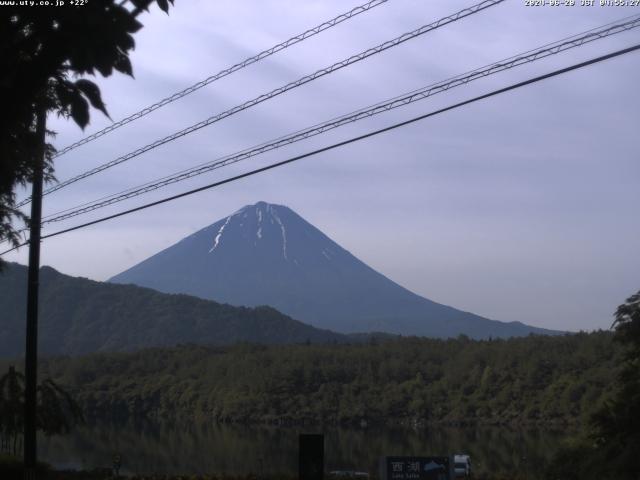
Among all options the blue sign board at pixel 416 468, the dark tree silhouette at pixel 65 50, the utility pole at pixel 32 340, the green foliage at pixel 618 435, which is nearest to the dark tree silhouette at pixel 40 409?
the utility pole at pixel 32 340

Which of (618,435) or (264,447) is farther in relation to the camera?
(264,447)

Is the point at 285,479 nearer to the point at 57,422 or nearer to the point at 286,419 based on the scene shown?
the point at 57,422

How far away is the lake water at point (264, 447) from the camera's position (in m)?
44.8

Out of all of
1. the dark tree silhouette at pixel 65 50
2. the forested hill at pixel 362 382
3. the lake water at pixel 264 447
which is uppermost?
the dark tree silhouette at pixel 65 50

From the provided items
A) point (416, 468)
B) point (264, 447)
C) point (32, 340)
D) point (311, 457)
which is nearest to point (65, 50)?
Answer: point (311, 457)

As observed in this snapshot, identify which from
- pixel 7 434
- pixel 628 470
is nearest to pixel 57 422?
pixel 7 434

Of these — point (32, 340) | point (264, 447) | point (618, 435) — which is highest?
point (32, 340)

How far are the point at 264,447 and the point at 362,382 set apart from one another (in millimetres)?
46743

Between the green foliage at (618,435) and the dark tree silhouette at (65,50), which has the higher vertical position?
the dark tree silhouette at (65,50)

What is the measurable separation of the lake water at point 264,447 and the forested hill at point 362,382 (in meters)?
7.67

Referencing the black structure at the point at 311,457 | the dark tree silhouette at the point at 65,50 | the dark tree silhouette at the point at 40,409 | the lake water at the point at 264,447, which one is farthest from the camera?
the lake water at the point at 264,447

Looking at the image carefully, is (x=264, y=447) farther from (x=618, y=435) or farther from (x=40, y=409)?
(x=618, y=435)

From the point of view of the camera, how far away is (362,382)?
109 meters

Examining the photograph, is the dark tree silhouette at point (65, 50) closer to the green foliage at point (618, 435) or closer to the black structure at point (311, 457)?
the black structure at point (311, 457)
